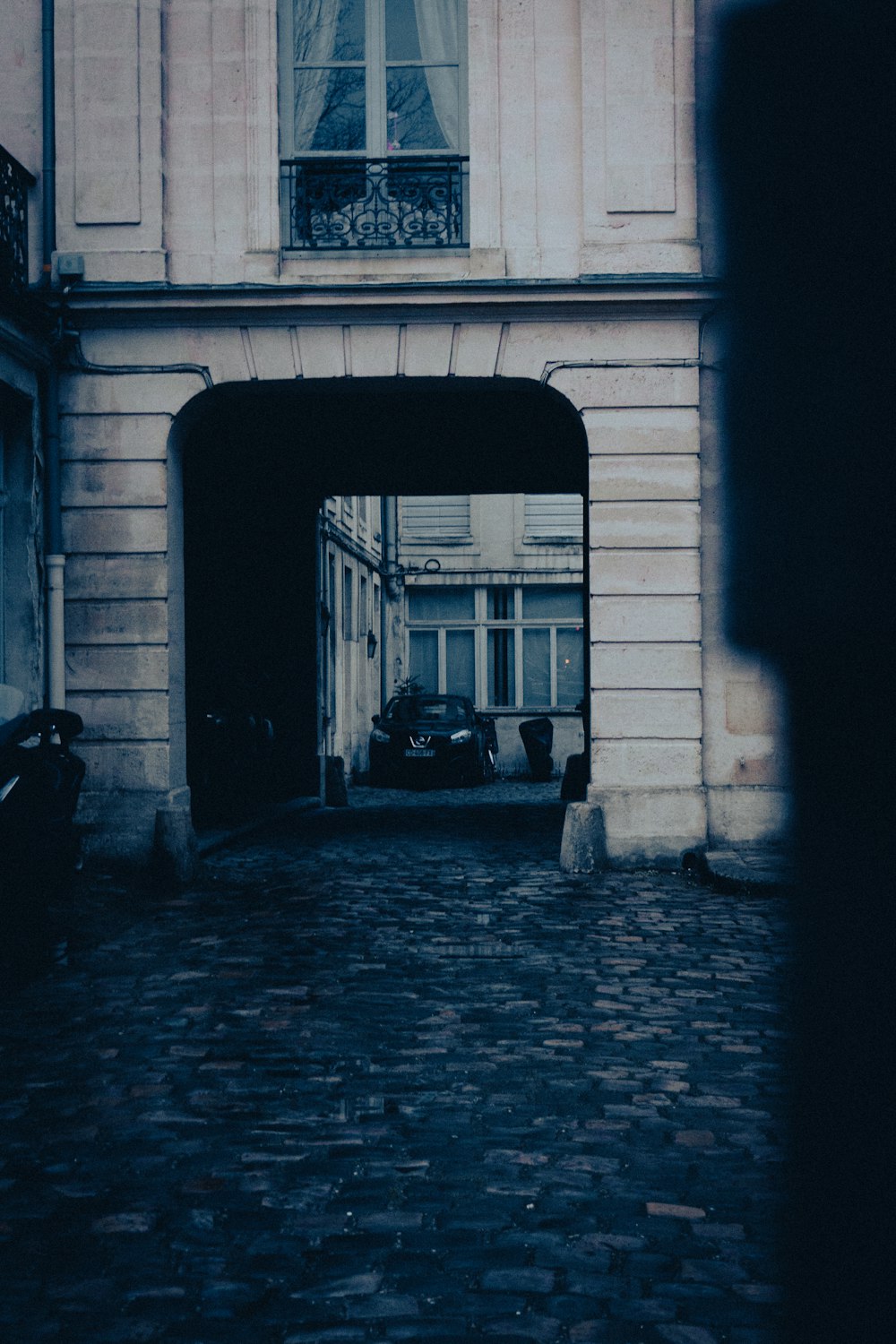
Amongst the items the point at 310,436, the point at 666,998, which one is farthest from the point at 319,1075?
the point at 310,436

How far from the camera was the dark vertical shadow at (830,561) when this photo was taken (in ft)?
2.35

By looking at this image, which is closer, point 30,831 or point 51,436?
point 30,831

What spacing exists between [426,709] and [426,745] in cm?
151

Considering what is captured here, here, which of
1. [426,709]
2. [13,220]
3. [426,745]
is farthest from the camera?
[426,709]

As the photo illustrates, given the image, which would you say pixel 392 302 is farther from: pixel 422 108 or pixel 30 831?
pixel 30 831

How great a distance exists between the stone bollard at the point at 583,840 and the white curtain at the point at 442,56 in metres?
5.37

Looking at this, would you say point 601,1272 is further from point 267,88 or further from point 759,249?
point 267,88

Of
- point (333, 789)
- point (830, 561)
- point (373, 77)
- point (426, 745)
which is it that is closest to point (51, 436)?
point (373, 77)

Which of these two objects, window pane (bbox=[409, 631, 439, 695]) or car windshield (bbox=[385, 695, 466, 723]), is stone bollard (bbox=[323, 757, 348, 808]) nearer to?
car windshield (bbox=[385, 695, 466, 723])

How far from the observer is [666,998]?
19.6 ft

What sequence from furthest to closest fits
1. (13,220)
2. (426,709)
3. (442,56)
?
(426,709)
(442,56)
(13,220)

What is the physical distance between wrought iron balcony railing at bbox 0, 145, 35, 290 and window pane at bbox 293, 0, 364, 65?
2.41m

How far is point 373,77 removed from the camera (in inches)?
436

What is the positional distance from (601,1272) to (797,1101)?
8.31 feet
